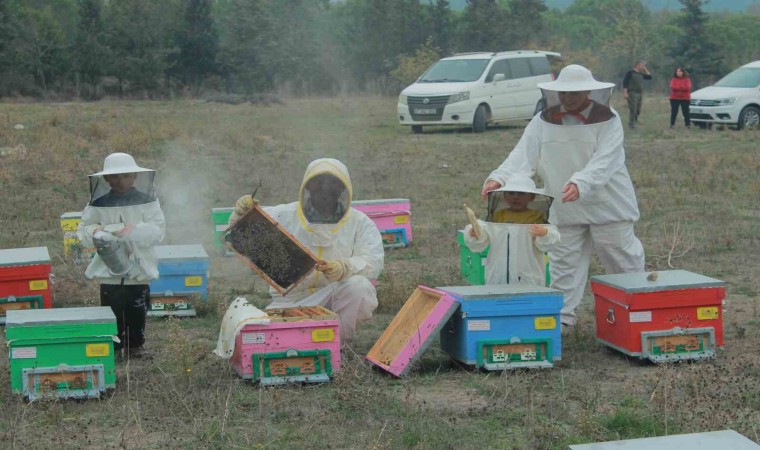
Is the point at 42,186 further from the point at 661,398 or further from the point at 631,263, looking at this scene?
the point at 661,398

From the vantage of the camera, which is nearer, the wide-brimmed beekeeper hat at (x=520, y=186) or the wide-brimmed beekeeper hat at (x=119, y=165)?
the wide-brimmed beekeeper hat at (x=119, y=165)

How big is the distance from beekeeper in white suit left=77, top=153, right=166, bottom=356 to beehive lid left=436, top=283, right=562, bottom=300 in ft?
5.50

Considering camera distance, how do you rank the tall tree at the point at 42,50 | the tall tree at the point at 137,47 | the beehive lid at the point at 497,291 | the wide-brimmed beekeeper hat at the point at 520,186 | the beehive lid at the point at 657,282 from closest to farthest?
1. the beehive lid at the point at 497,291
2. the beehive lid at the point at 657,282
3. the wide-brimmed beekeeper hat at the point at 520,186
4. the tall tree at the point at 42,50
5. the tall tree at the point at 137,47

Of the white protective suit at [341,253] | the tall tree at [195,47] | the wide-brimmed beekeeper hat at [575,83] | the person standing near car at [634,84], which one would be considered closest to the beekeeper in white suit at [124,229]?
the white protective suit at [341,253]

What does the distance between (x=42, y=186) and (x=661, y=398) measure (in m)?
9.81

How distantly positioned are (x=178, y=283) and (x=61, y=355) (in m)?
2.18

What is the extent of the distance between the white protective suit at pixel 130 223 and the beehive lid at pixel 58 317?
1.59 ft

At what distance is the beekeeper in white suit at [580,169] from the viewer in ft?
→ 20.1

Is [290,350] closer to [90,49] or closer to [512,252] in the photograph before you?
[512,252]

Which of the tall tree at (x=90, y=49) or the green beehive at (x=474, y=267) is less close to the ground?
the tall tree at (x=90, y=49)

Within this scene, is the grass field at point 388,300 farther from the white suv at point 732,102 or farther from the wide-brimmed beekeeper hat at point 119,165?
the wide-brimmed beekeeper hat at point 119,165

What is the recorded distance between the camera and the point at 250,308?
5242 mm

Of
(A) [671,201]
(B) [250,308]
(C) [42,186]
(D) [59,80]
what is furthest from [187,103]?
(B) [250,308]

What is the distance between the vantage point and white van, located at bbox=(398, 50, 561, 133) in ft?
60.7
